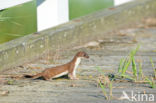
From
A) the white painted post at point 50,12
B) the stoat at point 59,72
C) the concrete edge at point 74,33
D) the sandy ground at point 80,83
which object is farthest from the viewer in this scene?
the white painted post at point 50,12

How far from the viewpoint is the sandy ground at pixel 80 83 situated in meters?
3.47

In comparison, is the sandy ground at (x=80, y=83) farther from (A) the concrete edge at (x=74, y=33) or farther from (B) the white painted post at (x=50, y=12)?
(B) the white painted post at (x=50, y=12)

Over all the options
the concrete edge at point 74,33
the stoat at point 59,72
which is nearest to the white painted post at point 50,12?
the concrete edge at point 74,33

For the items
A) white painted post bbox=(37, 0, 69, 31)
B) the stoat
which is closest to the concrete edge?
white painted post bbox=(37, 0, 69, 31)

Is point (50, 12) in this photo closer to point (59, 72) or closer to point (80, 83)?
point (59, 72)

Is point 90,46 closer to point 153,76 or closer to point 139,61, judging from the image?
point 139,61

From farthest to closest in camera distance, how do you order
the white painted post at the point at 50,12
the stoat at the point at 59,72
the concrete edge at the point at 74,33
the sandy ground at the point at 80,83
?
the white painted post at the point at 50,12 < the concrete edge at the point at 74,33 < the stoat at the point at 59,72 < the sandy ground at the point at 80,83

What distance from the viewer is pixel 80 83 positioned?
3969 mm

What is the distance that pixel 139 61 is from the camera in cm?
488

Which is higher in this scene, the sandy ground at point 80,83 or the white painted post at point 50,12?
the white painted post at point 50,12

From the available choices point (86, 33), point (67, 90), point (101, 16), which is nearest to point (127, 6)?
point (101, 16)

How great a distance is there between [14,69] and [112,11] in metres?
2.80

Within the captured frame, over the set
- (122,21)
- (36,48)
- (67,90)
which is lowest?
(67,90)

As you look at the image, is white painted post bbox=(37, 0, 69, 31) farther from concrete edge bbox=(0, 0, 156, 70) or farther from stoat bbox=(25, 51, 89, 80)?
stoat bbox=(25, 51, 89, 80)
